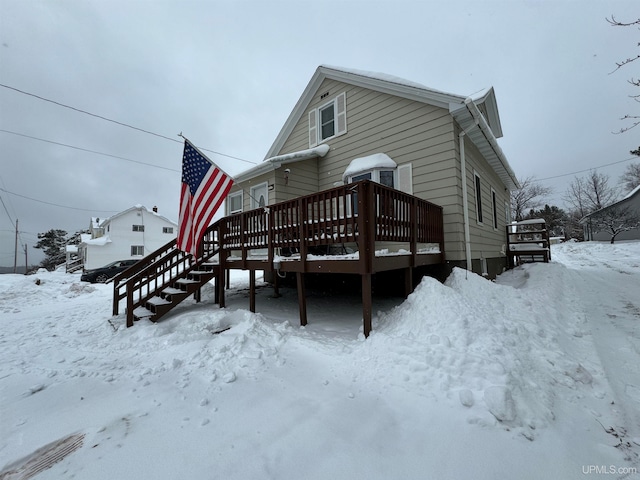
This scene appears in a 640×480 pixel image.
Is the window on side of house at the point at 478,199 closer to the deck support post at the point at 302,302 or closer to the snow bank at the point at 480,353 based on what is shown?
the snow bank at the point at 480,353

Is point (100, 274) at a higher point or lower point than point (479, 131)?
lower

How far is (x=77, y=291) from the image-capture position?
10.9 metres

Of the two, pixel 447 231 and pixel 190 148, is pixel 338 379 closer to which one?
pixel 447 231

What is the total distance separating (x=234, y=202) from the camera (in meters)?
10.9

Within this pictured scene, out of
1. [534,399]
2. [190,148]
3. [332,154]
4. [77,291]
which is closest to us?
[534,399]

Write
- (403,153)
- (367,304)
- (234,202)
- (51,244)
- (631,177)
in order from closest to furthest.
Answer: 1. (367,304)
2. (403,153)
3. (234,202)
4. (631,177)
5. (51,244)

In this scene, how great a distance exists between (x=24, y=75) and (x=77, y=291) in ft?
26.3

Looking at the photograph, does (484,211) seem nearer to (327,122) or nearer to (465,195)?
(465,195)

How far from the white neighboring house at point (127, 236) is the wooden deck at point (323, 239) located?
25921mm

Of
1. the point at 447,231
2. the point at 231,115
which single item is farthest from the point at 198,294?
the point at 231,115

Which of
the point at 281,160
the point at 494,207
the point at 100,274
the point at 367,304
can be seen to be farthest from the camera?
the point at 100,274

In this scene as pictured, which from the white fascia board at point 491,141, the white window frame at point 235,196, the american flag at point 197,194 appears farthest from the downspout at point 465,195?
the white window frame at point 235,196

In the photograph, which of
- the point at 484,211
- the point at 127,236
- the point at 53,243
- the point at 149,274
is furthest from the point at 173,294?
the point at 53,243

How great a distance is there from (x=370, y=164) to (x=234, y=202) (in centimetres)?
627
